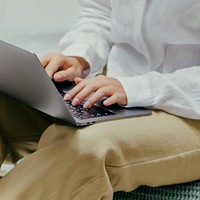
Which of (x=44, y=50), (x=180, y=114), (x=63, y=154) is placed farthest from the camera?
(x=44, y=50)

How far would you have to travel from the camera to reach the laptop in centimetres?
64

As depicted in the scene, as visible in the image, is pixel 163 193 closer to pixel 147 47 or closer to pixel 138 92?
pixel 138 92

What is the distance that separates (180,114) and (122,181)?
15 cm

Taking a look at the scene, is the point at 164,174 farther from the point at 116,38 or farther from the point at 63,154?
the point at 116,38

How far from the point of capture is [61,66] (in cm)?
91

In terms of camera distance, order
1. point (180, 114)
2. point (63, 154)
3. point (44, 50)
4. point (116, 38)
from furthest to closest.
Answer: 1. point (44, 50)
2. point (116, 38)
3. point (180, 114)
4. point (63, 154)

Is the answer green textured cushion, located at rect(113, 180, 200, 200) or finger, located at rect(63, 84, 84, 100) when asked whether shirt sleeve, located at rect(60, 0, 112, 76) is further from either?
green textured cushion, located at rect(113, 180, 200, 200)

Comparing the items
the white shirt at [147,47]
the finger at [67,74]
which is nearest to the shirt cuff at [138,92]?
the white shirt at [147,47]

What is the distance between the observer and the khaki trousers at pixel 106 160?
2.21 ft

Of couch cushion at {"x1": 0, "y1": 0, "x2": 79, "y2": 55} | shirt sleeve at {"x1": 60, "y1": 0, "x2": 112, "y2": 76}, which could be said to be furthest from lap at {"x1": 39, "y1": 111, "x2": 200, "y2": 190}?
couch cushion at {"x1": 0, "y1": 0, "x2": 79, "y2": 55}

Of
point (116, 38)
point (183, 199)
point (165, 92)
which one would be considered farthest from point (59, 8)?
point (183, 199)

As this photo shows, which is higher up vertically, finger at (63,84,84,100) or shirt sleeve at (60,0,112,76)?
finger at (63,84,84,100)

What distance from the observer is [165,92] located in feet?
2.59

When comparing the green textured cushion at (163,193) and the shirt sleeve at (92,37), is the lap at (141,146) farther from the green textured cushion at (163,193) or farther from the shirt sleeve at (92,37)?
the shirt sleeve at (92,37)
